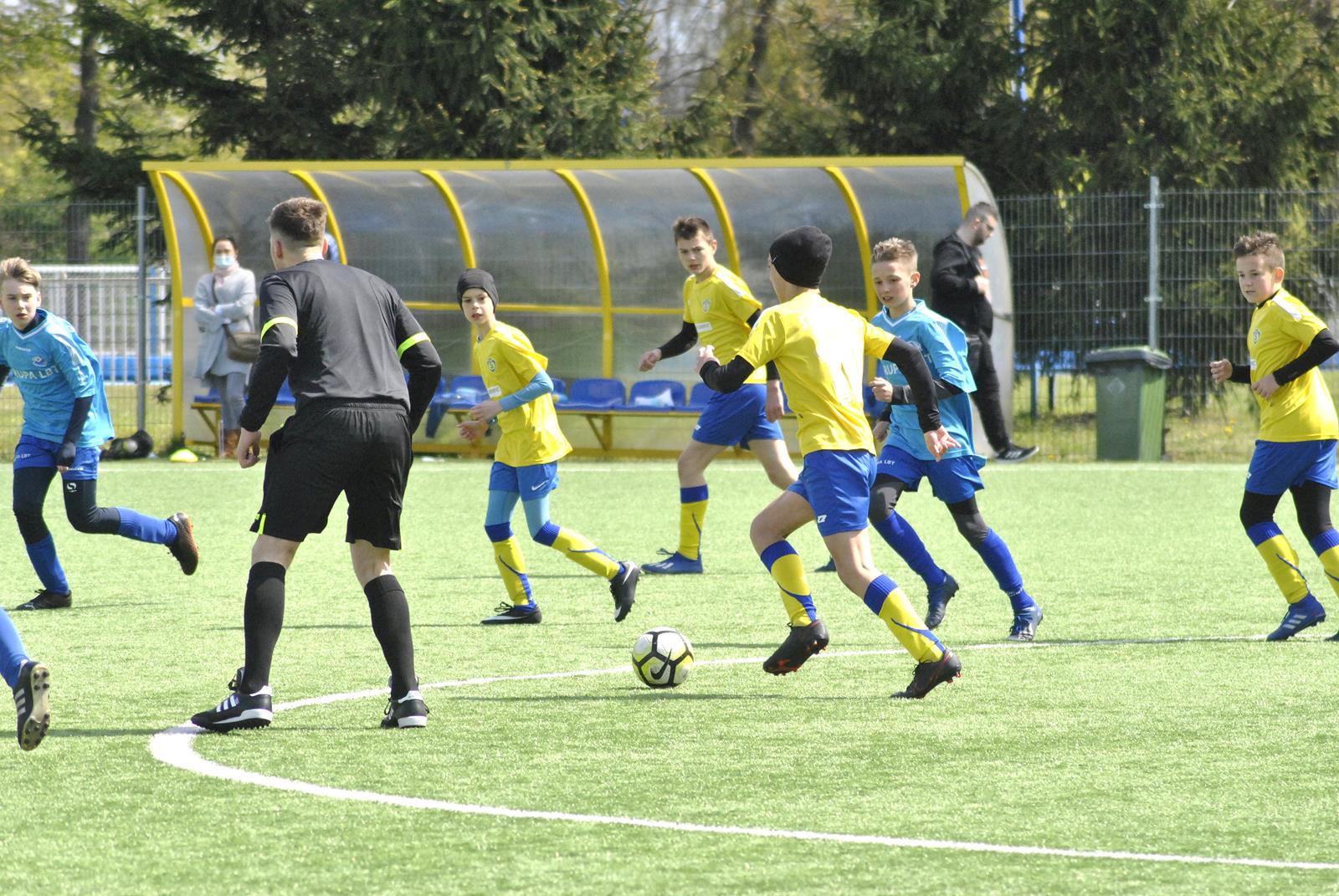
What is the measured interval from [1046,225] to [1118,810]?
14106mm

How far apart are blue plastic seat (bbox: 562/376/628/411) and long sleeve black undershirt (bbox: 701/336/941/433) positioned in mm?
11766

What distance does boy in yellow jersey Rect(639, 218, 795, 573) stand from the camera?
9680 millimetres

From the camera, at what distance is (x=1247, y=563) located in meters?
10.1

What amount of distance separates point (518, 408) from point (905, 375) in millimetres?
2775

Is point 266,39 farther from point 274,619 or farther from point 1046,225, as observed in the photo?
point 274,619

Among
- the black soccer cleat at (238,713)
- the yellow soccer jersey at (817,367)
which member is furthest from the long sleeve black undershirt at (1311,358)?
the black soccer cleat at (238,713)

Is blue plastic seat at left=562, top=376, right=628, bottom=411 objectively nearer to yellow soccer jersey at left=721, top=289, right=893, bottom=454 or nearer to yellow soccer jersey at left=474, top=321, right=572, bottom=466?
yellow soccer jersey at left=474, top=321, right=572, bottom=466

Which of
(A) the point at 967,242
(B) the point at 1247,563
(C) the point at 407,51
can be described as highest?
(C) the point at 407,51

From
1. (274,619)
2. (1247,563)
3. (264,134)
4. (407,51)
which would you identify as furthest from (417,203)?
(274,619)

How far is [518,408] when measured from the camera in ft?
28.0

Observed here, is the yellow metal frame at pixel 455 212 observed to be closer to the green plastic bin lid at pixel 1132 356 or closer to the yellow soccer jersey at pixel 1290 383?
the green plastic bin lid at pixel 1132 356

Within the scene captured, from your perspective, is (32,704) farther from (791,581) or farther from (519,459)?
(519,459)

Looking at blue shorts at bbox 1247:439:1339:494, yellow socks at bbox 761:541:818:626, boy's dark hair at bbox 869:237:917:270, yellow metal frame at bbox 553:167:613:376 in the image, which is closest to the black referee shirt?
yellow socks at bbox 761:541:818:626

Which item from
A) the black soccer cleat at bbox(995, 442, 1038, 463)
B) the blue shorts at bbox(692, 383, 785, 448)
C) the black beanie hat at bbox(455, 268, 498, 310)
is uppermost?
the black beanie hat at bbox(455, 268, 498, 310)
